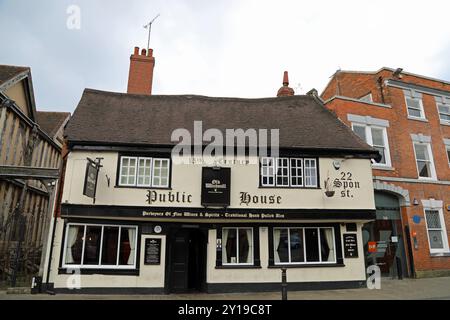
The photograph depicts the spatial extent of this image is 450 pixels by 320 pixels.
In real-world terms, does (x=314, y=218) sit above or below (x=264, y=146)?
below

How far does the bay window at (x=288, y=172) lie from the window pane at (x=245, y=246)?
1.90 m

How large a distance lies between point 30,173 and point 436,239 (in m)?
17.2

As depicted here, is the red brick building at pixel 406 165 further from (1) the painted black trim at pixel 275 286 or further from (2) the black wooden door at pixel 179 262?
(2) the black wooden door at pixel 179 262

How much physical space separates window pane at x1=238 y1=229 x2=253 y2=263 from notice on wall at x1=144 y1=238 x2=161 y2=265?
112 inches

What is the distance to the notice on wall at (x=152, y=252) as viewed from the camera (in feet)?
35.6

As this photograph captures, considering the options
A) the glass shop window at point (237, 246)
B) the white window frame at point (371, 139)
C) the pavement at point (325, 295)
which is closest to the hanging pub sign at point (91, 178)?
the pavement at point (325, 295)

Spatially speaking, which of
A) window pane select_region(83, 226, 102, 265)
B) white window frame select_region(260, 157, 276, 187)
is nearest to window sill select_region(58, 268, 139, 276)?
window pane select_region(83, 226, 102, 265)

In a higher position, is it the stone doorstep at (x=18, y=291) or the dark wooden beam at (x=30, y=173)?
the dark wooden beam at (x=30, y=173)
